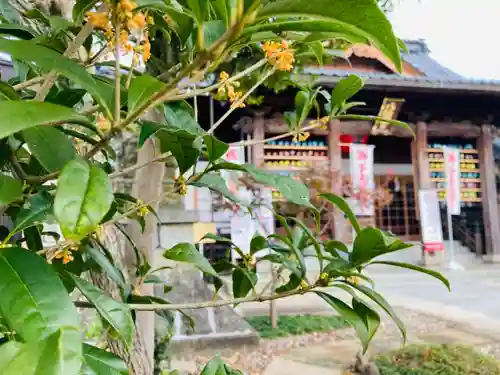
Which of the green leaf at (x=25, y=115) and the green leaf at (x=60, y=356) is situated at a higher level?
the green leaf at (x=25, y=115)

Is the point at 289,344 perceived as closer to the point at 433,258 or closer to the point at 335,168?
the point at 335,168

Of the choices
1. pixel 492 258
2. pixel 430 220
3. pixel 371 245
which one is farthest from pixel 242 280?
pixel 492 258

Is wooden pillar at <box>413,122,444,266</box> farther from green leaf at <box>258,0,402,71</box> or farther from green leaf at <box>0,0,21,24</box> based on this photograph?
green leaf at <box>258,0,402,71</box>

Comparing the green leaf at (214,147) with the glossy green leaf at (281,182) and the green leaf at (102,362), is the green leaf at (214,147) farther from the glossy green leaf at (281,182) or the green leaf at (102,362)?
the green leaf at (102,362)

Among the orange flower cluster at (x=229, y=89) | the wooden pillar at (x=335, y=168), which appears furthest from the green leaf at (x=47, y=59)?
the wooden pillar at (x=335, y=168)

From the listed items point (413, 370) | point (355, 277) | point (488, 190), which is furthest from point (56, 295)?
point (488, 190)

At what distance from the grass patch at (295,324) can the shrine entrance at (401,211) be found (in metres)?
4.85

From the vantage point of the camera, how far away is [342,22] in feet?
0.95

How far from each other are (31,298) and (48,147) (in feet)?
0.56

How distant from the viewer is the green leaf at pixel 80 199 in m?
0.27

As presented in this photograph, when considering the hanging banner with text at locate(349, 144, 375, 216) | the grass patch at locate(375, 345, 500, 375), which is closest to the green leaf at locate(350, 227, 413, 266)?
the grass patch at locate(375, 345, 500, 375)

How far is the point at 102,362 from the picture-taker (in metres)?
0.42

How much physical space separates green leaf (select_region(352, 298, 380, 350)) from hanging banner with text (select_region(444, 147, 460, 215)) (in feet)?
24.0

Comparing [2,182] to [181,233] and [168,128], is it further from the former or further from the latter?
[181,233]
